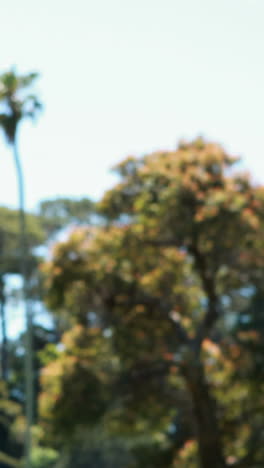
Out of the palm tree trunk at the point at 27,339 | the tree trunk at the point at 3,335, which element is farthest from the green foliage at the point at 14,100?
the tree trunk at the point at 3,335

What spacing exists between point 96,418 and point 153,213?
Answer: 5394 mm

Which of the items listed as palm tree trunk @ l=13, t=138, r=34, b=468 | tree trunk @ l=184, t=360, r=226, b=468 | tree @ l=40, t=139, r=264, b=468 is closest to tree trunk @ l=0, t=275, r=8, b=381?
palm tree trunk @ l=13, t=138, r=34, b=468

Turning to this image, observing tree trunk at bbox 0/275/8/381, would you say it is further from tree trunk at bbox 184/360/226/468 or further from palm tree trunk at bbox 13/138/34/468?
tree trunk at bbox 184/360/226/468

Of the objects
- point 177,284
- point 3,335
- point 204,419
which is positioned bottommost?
point 204,419

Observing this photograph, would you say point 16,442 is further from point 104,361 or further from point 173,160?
point 173,160

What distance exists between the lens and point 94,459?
39406mm

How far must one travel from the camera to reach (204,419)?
18.0 meters

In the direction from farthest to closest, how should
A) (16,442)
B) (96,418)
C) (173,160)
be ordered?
(16,442), (173,160), (96,418)

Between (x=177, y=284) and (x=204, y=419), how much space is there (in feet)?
12.3

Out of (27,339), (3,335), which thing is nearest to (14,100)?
(27,339)

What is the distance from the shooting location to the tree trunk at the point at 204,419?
1764 centimetres

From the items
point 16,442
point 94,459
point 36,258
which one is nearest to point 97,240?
point 94,459

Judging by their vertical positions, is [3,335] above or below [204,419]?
above

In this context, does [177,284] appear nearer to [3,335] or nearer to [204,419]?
[204,419]
